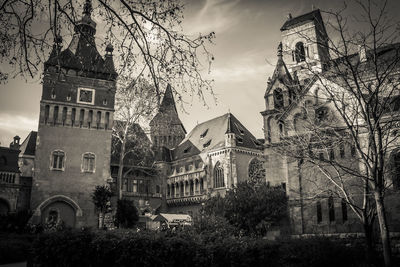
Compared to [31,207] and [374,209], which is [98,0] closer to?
[374,209]

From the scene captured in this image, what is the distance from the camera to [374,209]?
13.7 m

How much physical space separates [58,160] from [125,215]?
30.0ft

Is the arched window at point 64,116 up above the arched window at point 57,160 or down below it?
above

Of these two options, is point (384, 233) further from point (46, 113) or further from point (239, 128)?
point (239, 128)

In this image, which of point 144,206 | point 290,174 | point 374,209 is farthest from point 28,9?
point 144,206

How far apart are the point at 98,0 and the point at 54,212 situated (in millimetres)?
27610

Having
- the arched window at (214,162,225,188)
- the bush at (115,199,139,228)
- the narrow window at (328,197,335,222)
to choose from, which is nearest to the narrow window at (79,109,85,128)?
the bush at (115,199,139,228)

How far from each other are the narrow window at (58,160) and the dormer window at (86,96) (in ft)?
17.9

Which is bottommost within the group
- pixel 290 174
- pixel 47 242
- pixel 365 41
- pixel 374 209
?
pixel 47 242

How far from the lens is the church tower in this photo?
3067 cm

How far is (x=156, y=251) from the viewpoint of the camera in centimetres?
958

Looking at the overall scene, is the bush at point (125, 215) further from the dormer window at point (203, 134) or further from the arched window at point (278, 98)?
Result: the dormer window at point (203, 134)

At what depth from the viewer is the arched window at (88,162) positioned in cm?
3256

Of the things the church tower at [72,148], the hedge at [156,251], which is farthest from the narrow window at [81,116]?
the hedge at [156,251]
